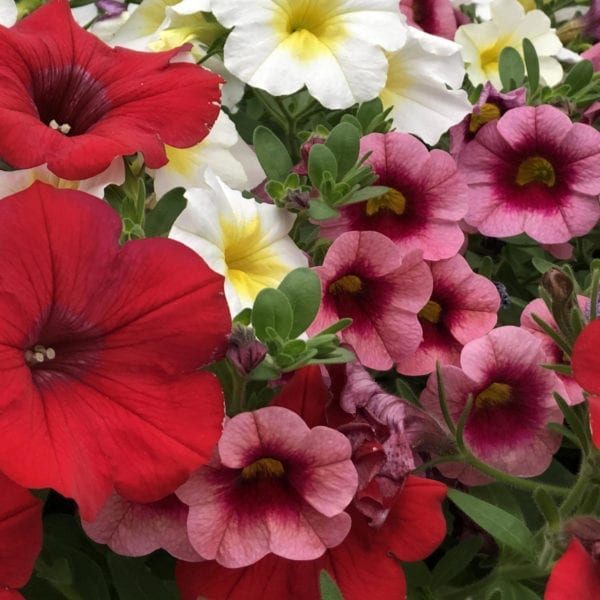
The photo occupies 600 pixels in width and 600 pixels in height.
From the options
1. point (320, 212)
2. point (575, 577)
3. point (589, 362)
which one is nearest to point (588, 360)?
point (589, 362)

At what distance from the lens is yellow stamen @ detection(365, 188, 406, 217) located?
2.43 feet

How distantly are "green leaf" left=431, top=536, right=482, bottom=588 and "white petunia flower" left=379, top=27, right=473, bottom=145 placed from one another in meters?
0.35

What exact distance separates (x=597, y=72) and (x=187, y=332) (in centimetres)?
62

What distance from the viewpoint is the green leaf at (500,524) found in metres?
0.60

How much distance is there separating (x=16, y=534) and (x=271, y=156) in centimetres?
36

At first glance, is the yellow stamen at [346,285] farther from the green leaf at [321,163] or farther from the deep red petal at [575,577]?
the deep red petal at [575,577]

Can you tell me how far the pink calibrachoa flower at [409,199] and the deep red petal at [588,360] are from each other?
0.19 metres

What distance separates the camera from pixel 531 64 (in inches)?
34.8

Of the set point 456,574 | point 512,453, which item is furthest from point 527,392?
point 456,574

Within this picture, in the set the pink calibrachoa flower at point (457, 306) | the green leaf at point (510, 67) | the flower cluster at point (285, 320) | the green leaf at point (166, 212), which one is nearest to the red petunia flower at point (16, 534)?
the flower cluster at point (285, 320)

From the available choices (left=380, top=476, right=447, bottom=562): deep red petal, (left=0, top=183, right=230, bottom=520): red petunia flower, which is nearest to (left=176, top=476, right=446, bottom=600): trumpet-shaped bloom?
(left=380, top=476, right=447, bottom=562): deep red petal

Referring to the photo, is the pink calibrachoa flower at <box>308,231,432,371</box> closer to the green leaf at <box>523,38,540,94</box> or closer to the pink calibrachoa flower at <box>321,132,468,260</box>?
the pink calibrachoa flower at <box>321,132,468,260</box>

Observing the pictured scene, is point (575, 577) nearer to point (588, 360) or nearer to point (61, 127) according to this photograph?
point (588, 360)

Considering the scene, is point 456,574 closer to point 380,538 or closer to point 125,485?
point 380,538
